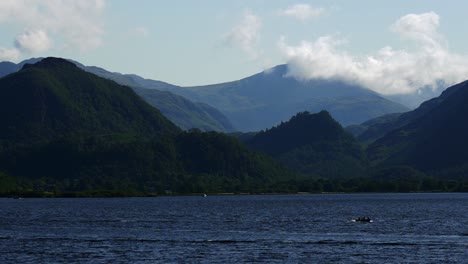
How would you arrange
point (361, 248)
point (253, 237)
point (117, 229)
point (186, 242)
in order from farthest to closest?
point (117, 229)
point (253, 237)
point (186, 242)
point (361, 248)

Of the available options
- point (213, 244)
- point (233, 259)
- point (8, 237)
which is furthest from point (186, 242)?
point (8, 237)

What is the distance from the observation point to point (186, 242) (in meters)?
154

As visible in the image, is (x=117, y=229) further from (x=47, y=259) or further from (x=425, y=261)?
(x=425, y=261)

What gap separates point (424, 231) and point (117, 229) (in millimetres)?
65478

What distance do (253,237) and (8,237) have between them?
4743cm

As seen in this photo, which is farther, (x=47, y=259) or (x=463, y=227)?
(x=463, y=227)

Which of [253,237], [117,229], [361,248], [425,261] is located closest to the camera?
[425,261]

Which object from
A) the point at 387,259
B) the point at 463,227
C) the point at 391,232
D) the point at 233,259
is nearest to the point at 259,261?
the point at 233,259

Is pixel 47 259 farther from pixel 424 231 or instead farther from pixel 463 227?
pixel 463 227

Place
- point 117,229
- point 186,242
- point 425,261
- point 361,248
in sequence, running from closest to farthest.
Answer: point 425,261 → point 361,248 → point 186,242 → point 117,229

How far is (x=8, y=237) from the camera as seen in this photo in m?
167

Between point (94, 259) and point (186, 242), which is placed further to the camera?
point (186, 242)

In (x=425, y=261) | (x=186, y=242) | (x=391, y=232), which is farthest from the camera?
(x=391, y=232)

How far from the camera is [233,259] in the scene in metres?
128
